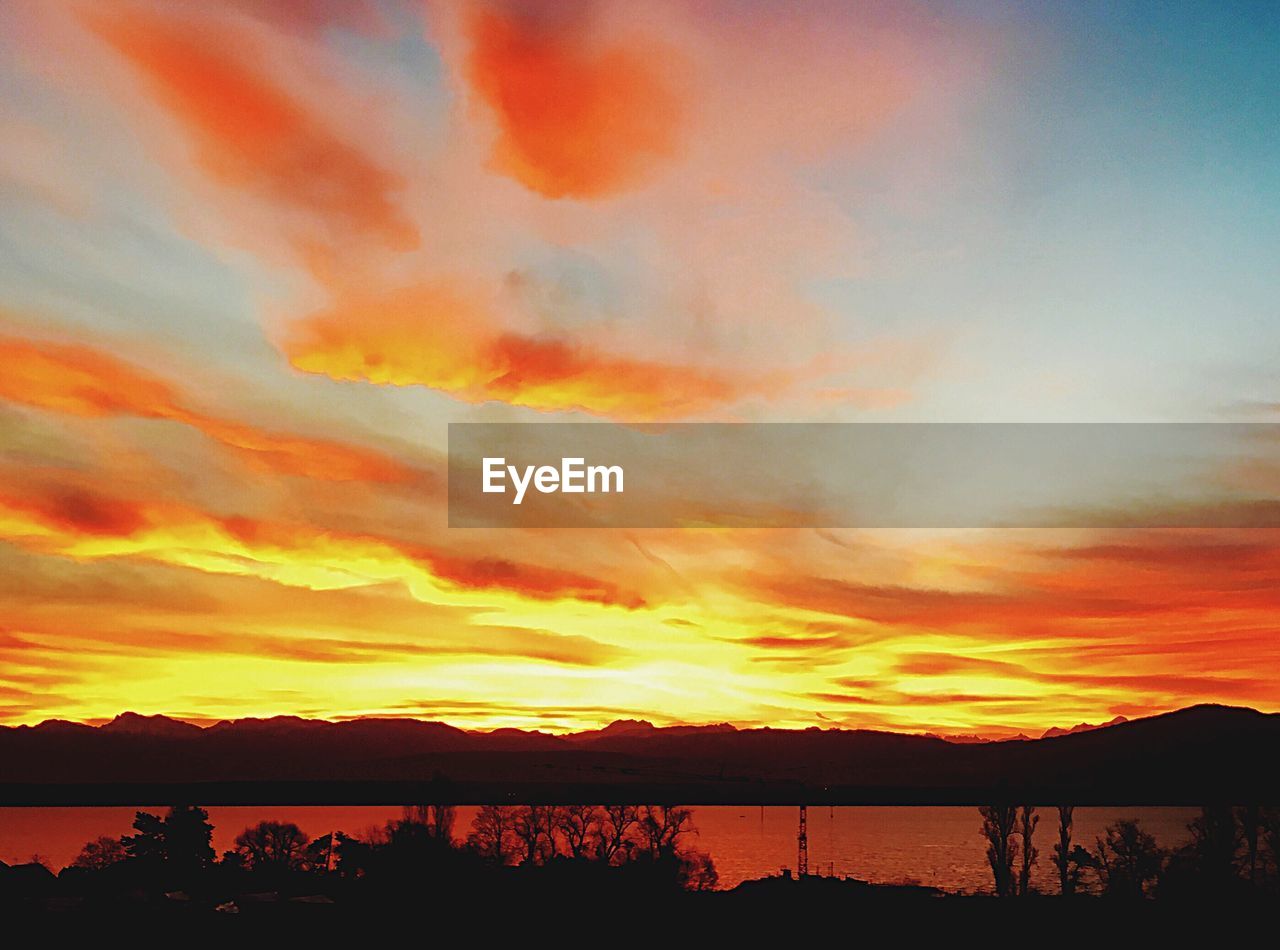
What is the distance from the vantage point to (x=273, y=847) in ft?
414

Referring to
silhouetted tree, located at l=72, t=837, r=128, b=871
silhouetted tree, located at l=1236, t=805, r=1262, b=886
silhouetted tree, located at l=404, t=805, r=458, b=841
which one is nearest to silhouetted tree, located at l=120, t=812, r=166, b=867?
silhouetted tree, located at l=72, t=837, r=128, b=871

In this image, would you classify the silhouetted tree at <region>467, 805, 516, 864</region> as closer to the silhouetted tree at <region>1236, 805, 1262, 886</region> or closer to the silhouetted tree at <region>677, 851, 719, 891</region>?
the silhouetted tree at <region>677, 851, 719, 891</region>

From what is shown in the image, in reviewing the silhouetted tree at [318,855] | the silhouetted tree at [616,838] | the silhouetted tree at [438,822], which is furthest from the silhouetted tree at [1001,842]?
the silhouetted tree at [318,855]

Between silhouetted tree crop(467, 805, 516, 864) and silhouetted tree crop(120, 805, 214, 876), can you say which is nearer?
silhouetted tree crop(120, 805, 214, 876)

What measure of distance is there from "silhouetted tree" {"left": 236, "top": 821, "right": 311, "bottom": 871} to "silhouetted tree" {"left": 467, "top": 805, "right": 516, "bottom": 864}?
18426 mm

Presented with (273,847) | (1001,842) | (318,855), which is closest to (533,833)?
(318,855)

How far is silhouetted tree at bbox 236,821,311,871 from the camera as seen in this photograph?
122 m

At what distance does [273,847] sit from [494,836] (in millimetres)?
27670

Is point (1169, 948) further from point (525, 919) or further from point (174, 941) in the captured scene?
point (174, 941)

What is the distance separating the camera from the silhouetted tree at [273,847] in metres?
122

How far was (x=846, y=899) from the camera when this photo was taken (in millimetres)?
84375

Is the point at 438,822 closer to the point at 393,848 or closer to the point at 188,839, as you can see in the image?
the point at 393,848

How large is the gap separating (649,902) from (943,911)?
63.1ft

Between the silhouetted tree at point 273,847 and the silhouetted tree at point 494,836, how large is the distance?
18426 millimetres
